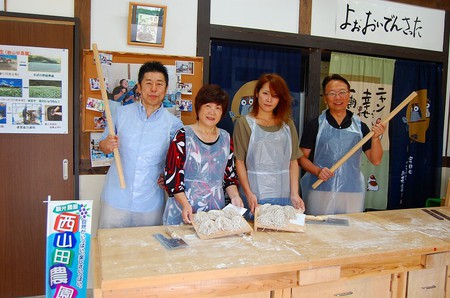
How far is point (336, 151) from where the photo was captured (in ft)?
9.10

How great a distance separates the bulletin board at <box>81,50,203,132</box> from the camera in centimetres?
279

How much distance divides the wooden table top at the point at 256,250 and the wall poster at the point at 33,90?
4.23 ft

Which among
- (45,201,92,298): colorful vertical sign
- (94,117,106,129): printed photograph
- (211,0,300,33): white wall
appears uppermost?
(211,0,300,33): white wall

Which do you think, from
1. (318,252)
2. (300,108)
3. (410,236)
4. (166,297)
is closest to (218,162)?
(318,252)

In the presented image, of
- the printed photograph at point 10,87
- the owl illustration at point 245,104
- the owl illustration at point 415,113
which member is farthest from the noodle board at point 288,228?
the owl illustration at point 415,113

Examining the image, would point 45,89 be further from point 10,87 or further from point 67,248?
point 67,248

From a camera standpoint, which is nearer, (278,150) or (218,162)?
(218,162)

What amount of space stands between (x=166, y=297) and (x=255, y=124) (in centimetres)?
134

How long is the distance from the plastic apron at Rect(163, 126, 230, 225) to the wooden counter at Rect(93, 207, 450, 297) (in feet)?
0.85

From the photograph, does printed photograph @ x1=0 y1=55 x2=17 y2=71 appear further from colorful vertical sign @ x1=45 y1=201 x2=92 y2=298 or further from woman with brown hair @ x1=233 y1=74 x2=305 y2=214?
woman with brown hair @ x1=233 y1=74 x2=305 y2=214

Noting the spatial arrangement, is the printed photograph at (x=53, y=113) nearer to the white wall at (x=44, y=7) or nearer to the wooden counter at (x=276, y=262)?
the white wall at (x=44, y=7)

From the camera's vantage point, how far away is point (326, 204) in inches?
111

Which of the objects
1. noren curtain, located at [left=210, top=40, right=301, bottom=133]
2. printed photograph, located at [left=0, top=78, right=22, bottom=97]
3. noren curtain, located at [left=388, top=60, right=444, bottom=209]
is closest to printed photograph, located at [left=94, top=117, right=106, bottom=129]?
printed photograph, located at [left=0, top=78, right=22, bottom=97]

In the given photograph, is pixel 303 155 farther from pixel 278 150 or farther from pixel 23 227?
pixel 23 227
